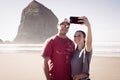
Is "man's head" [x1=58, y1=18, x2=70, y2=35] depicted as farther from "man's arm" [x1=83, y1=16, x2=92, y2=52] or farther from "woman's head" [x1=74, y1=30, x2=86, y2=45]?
"man's arm" [x1=83, y1=16, x2=92, y2=52]

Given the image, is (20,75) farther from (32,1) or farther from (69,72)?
(32,1)

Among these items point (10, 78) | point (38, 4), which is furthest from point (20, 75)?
point (38, 4)

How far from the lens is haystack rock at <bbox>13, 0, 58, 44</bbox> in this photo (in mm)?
107438

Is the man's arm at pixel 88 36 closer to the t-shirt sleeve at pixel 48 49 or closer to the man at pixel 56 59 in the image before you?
the man at pixel 56 59

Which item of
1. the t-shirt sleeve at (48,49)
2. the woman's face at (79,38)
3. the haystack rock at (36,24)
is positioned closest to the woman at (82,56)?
the woman's face at (79,38)

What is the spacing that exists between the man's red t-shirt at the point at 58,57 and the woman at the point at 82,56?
0.60 feet

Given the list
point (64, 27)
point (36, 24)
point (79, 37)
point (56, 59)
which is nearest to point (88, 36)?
point (79, 37)

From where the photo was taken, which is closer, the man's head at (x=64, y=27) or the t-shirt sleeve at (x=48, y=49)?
the t-shirt sleeve at (x=48, y=49)

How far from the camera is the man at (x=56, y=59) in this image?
5.48 m

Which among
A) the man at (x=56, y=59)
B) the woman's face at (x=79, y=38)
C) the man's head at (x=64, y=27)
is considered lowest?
the man at (x=56, y=59)

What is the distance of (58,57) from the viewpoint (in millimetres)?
5504

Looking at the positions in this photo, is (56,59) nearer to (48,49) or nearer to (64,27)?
(48,49)

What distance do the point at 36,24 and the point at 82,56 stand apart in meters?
110

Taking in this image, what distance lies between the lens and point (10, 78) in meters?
12.6
